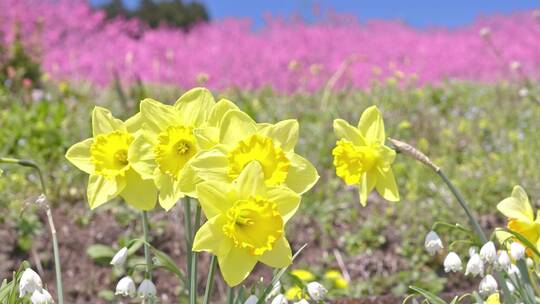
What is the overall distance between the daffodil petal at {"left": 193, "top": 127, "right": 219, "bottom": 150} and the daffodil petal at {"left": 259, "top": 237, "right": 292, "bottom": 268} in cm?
20

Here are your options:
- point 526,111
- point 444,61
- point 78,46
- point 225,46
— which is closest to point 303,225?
point 526,111

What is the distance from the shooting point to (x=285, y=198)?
3.74ft

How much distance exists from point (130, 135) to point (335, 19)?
9443 millimetres

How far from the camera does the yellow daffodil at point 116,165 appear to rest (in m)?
1.32

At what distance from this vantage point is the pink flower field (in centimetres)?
909

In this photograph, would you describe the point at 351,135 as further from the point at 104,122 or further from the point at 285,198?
the point at 104,122

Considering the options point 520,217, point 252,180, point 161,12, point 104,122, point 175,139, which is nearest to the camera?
point 252,180

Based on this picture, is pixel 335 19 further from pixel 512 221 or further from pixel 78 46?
pixel 512 221

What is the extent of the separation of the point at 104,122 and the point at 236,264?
0.40m

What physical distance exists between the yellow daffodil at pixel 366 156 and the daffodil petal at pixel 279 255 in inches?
9.5

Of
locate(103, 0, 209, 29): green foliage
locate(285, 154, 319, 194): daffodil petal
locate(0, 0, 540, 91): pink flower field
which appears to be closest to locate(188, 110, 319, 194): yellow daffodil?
locate(285, 154, 319, 194): daffodil petal

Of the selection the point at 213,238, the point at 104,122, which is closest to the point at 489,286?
the point at 213,238

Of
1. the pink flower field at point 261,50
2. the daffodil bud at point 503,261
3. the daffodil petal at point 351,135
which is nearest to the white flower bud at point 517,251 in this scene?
the daffodil bud at point 503,261

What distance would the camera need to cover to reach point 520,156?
4.41m
